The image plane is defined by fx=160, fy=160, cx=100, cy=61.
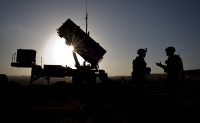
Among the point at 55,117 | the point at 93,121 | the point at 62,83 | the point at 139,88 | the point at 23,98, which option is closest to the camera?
the point at 93,121

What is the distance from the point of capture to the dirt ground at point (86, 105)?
4711 mm

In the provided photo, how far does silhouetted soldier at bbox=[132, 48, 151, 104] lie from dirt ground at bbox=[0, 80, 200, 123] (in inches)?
19.7

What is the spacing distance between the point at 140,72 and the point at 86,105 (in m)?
2.68

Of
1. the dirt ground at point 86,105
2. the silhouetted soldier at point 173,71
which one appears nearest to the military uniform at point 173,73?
the silhouetted soldier at point 173,71

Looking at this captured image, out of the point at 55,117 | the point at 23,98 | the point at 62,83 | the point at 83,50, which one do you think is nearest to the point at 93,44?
the point at 83,50

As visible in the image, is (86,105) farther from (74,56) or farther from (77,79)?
(74,56)

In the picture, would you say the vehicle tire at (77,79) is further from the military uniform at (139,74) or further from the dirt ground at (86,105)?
the military uniform at (139,74)

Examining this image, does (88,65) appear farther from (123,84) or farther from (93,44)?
(123,84)

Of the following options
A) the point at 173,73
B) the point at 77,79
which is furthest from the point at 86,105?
the point at 77,79

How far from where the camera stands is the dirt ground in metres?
4.71

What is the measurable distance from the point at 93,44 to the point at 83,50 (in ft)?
3.34

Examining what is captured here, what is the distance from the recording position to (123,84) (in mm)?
11109

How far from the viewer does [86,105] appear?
6859mm

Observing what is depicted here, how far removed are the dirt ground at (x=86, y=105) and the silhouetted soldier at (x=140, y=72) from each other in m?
0.50
